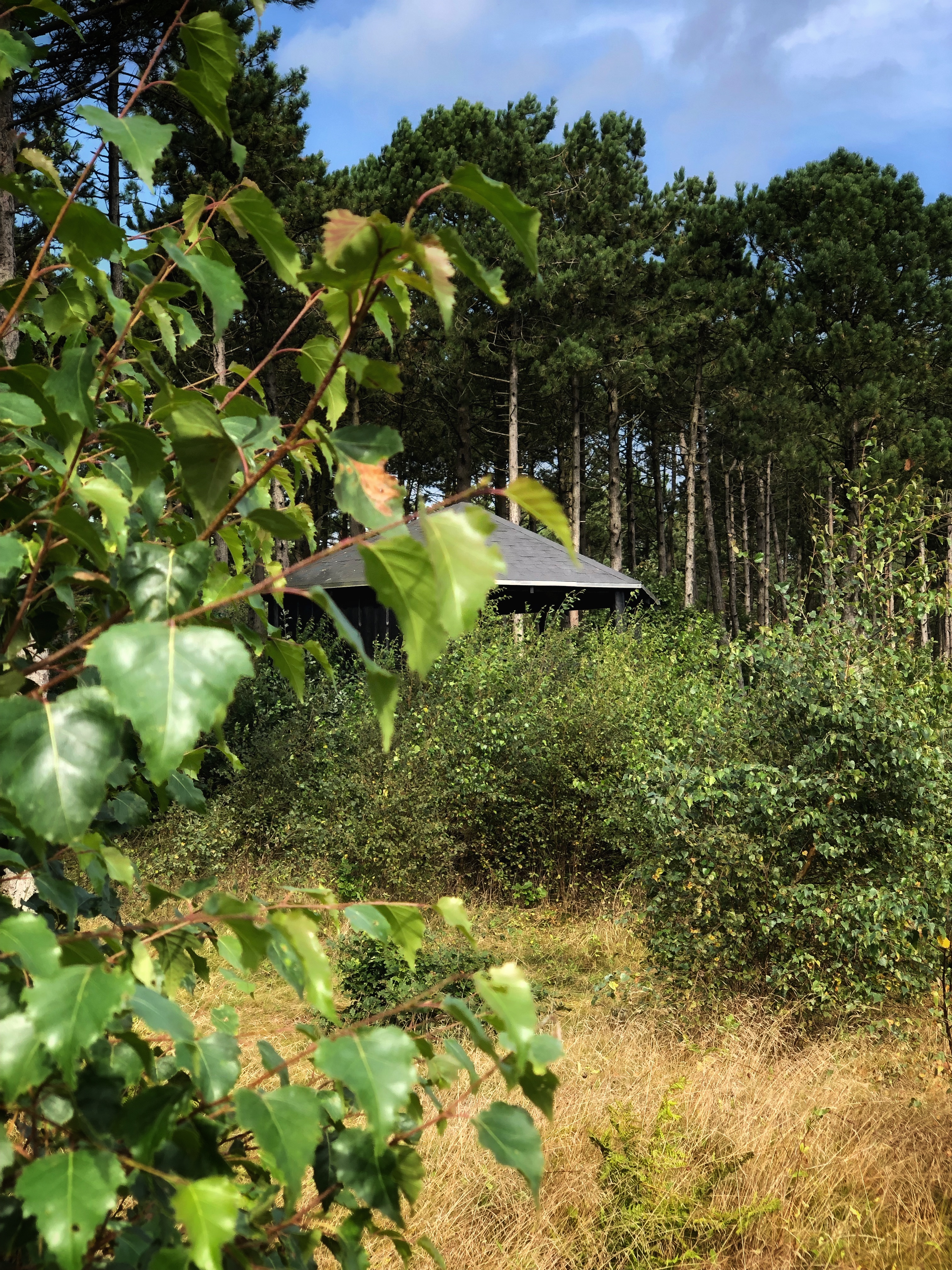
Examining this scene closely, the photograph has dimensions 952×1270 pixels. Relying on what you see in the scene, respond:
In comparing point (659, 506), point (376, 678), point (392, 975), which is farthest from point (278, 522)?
point (659, 506)

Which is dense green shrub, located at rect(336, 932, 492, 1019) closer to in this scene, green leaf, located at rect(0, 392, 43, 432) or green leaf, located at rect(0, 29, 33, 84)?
green leaf, located at rect(0, 392, 43, 432)

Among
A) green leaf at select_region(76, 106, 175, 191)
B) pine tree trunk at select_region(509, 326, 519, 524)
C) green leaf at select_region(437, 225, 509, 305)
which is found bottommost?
green leaf at select_region(437, 225, 509, 305)

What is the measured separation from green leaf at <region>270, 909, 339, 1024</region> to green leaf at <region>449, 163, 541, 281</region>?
0.54 meters

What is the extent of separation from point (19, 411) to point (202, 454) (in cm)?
32

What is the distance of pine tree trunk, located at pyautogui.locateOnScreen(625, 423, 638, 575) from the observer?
33.2 m

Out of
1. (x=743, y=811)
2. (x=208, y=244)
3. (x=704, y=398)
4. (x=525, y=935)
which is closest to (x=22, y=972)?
(x=208, y=244)

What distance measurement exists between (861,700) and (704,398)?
79.6 feet

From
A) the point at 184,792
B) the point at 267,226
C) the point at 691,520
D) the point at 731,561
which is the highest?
the point at 691,520

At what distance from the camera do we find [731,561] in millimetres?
29234

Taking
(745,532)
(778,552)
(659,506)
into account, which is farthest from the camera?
(778,552)

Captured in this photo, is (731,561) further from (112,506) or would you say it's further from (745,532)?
(112,506)

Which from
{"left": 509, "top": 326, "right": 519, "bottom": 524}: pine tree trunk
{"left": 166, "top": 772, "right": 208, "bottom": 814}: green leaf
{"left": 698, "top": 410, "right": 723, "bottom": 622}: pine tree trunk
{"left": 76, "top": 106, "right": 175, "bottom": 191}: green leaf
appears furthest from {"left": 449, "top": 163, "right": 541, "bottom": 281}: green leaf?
{"left": 698, "top": 410, "right": 723, "bottom": 622}: pine tree trunk

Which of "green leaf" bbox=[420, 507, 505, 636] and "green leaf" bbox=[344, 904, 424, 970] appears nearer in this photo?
"green leaf" bbox=[420, 507, 505, 636]

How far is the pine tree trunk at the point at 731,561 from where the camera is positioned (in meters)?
26.4
